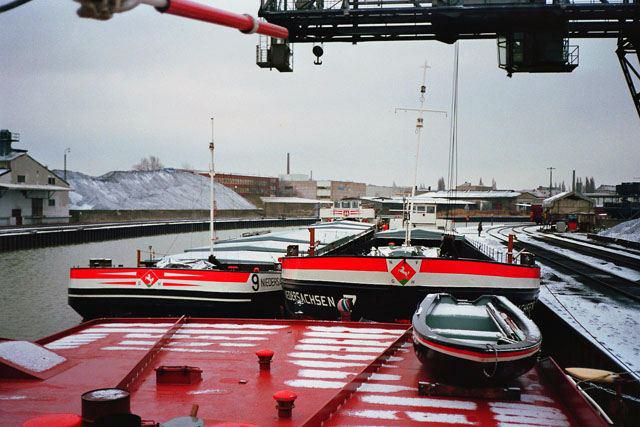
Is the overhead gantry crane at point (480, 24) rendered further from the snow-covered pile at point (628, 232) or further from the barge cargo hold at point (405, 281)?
the snow-covered pile at point (628, 232)

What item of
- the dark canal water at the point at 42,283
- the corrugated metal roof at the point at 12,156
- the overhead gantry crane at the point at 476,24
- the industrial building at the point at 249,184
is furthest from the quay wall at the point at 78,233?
the industrial building at the point at 249,184

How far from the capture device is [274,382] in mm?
7801

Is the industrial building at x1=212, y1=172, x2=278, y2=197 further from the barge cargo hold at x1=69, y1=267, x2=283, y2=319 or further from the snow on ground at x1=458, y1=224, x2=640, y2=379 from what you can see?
A: the barge cargo hold at x1=69, y1=267, x2=283, y2=319

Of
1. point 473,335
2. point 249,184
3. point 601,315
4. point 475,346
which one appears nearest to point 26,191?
point 601,315

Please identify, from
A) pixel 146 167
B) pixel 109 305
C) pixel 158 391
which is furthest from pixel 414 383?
pixel 146 167

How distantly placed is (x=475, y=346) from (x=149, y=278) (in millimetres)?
10694

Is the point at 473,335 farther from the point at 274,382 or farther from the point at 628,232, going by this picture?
the point at 628,232

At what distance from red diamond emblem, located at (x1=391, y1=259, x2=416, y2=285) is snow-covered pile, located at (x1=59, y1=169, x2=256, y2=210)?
99668 mm

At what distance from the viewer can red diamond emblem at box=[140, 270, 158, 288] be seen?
15.1m

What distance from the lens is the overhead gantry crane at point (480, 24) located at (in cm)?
1466

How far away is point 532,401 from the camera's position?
23.9 feet

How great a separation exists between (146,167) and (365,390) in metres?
182

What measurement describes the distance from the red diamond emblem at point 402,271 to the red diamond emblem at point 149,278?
6789 mm

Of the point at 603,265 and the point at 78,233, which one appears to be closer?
the point at 603,265
